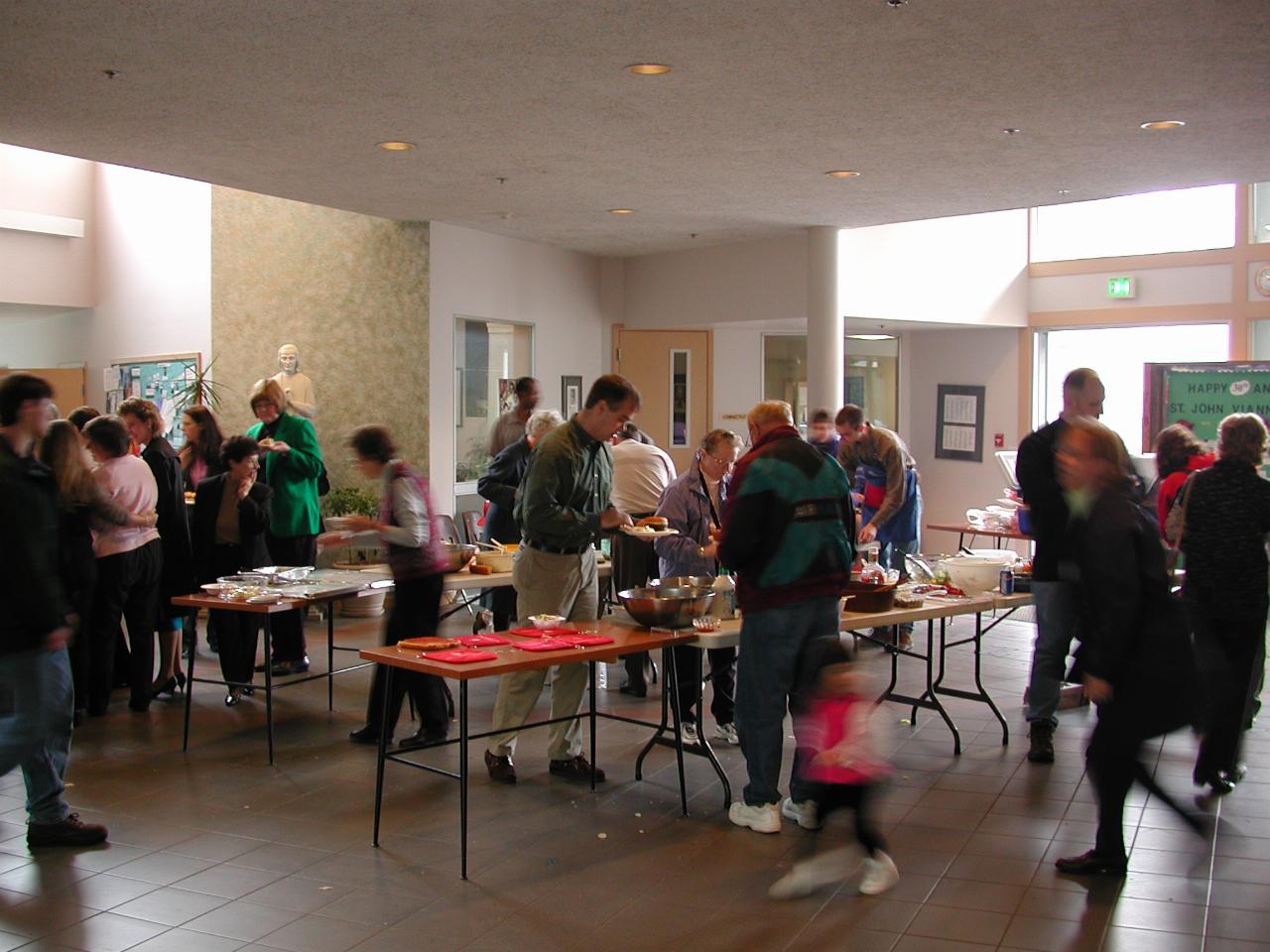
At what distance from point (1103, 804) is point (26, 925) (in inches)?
133

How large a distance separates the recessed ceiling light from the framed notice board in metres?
6.85

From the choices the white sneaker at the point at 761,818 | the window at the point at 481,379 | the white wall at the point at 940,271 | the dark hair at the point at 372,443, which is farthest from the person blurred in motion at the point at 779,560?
the white wall at the point at 940,271

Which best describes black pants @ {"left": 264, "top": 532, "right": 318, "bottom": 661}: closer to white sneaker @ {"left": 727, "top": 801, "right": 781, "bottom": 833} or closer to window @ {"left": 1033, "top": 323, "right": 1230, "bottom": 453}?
white sneaker @ {"left": 727, "top": 801, "right": 781, "bottom": 833}

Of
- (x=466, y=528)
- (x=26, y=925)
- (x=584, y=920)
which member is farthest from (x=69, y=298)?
(x=584, y=920)

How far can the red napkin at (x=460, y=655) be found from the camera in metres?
4.06

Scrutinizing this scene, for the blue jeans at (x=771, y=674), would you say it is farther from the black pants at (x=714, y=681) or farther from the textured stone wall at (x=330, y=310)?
the textured stone wall at (x=330, y=310)

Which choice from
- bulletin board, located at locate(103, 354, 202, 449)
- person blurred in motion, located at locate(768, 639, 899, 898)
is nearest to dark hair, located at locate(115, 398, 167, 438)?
bulletin board, located at locate(103, 354, 202, 449)

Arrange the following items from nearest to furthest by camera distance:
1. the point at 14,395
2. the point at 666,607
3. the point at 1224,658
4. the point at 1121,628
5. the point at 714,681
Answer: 1. the point at 1121,628
2. the point at 14,395
3. the point at 666,607
4. the point at 1224,658
5. the point at 714,681

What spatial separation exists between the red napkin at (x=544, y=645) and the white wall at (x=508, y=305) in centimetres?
465

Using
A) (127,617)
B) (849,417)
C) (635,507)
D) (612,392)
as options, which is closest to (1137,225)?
(849,417)

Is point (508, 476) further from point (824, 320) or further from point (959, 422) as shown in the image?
point (959, 422)

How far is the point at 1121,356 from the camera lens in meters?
12.1

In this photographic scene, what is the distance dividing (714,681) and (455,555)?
4.53ft

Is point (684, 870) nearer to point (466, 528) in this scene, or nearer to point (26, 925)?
point (26, 925)
